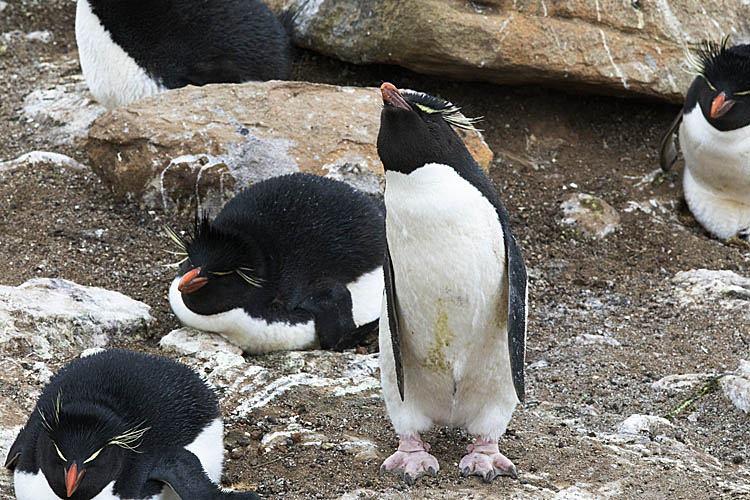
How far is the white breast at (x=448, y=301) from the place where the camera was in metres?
3.07

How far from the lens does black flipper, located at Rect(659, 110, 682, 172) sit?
6816mm

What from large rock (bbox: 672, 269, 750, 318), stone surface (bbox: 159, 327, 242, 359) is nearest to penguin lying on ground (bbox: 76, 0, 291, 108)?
stone surface (bbox: 159, 327, 242, 359)

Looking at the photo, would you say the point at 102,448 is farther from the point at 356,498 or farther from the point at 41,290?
the point at 41,290

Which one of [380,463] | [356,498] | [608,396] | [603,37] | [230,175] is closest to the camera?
[356,498]

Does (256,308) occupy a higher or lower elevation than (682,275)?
higher

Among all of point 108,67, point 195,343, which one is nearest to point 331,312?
point 195,343

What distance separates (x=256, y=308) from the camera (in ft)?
15.5

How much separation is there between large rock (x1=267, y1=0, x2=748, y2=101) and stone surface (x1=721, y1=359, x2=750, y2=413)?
3096 mm

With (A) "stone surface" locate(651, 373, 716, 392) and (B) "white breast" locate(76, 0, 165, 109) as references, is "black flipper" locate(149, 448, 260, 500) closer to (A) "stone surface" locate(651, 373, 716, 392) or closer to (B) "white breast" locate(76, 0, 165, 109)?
(A) "stone surface" locate(651, 373, 716, 392)

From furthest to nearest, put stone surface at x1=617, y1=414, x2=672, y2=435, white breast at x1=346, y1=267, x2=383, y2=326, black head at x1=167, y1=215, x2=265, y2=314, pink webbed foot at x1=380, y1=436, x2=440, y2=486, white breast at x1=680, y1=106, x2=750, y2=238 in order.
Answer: white breast at x1=680, y1=106, x2=750, y2=238 < white breast at x1=346, y1=267, x2=383, y2=326 < black head at x1=167, y1=215, x2=265, y2=314 < stone surface at x1=617, y1=414, x2=672, y2=435 < pink webbed foot at x1=380, y1=436, x2=440, y2=486

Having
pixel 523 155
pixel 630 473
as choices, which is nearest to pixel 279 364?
pixel 630 473

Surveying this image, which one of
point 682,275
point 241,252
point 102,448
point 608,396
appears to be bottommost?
point 682,275

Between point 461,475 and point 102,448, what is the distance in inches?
45.7

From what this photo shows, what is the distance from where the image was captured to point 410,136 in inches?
119
